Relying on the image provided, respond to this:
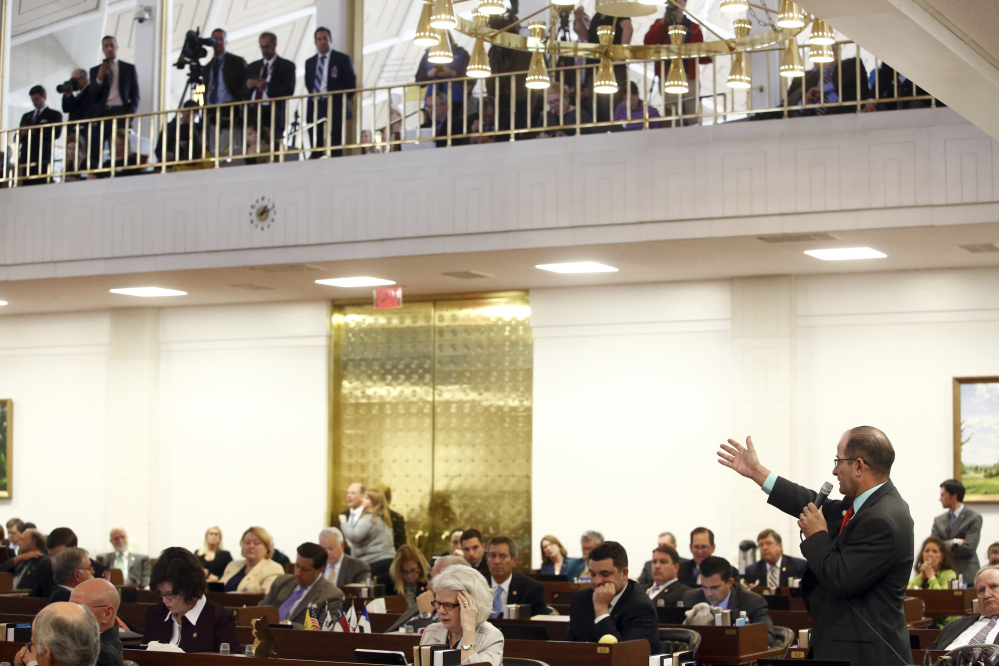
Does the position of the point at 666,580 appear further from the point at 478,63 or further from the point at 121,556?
the point at 121,556

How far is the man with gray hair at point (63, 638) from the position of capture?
14.4 ft

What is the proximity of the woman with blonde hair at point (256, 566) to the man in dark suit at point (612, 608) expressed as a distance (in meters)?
4.63

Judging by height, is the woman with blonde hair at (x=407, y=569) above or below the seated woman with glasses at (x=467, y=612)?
below

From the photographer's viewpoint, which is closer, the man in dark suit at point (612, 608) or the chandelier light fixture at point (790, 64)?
the man in dark suit at point (612, 608)

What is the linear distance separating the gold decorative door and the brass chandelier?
20.0ft

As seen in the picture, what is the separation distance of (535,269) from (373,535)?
337 centimetres

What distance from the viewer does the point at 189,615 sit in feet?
23.4

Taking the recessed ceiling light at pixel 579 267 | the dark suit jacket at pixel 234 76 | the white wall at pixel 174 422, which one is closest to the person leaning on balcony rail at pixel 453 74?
the recessed ceiling light at pixel 579 267

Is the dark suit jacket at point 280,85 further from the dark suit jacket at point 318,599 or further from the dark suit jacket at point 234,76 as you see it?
the dark suit jacket at point 318,599

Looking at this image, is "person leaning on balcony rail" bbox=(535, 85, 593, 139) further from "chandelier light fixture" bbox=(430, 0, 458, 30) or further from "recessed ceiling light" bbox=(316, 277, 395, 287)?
"chandelier light fixture" bbox=(430, 0, 458, 30)

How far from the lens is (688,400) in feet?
42.6

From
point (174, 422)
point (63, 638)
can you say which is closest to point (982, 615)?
point (63, 638)

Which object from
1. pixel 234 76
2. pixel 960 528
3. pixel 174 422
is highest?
pixel 234 76

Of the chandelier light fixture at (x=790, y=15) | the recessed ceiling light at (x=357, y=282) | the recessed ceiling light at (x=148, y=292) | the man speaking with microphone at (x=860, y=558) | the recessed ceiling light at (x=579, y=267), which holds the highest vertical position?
the chandelier light fixture at (x=790, y=15)
